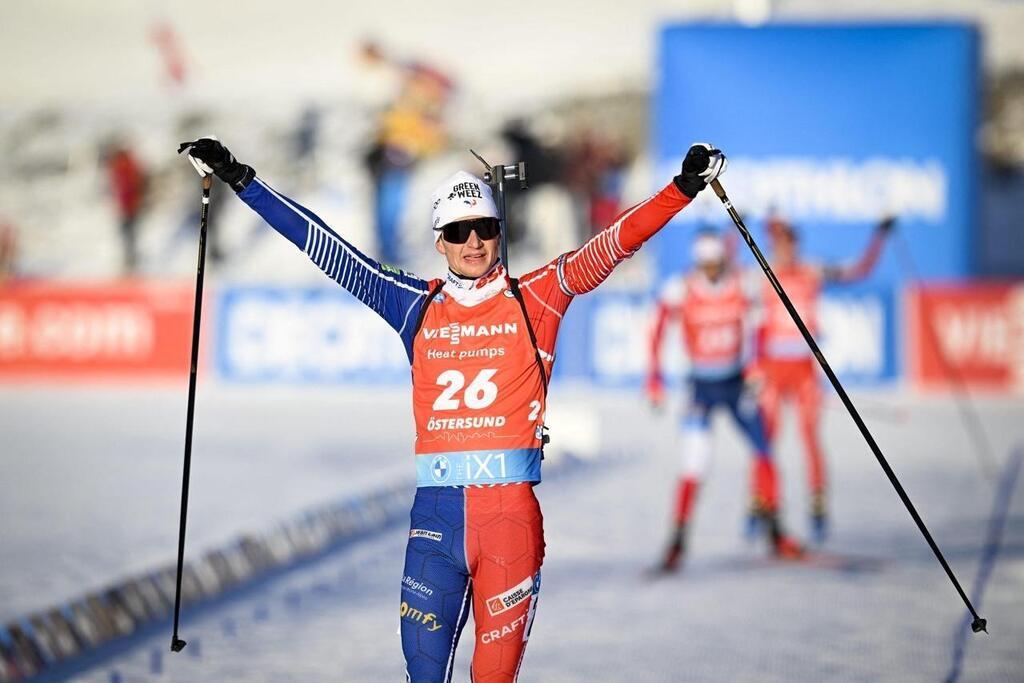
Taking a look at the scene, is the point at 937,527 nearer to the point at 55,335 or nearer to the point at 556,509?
the point at 556,509

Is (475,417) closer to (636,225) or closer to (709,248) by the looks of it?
(636,225)

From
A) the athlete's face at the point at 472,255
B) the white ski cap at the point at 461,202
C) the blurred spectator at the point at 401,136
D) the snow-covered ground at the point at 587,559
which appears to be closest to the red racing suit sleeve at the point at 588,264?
the athlete's face at the point at 472,255

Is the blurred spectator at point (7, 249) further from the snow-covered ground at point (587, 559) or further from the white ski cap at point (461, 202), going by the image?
the white ski cap at point (461, 202)

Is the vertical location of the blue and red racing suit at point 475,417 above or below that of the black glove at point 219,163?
below

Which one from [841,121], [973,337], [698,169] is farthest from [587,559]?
[841,121]

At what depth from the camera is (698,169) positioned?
3.90 meters

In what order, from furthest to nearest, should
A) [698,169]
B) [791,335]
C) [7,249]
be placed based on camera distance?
[7,249], [791,335], [698,169]

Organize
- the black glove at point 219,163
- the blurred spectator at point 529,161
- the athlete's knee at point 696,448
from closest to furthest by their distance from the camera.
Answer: the black glove at point 219,163 → the athlete's knee at point 696,448 → the blurred spectator at point 529,161

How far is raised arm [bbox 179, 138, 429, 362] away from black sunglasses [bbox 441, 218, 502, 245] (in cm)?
19

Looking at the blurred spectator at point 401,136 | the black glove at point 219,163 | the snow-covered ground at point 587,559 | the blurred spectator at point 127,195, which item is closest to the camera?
the black glove at point 219,163

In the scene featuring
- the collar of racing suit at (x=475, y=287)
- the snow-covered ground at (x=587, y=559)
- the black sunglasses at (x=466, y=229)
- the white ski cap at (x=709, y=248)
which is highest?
the white ski cap at (x=709, y=248)

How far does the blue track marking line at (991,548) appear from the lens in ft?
19.3

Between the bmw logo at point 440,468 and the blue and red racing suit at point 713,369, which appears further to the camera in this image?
the blue and red racing suit at point 713,369

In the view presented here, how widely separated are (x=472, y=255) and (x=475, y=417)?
1.56 ft
